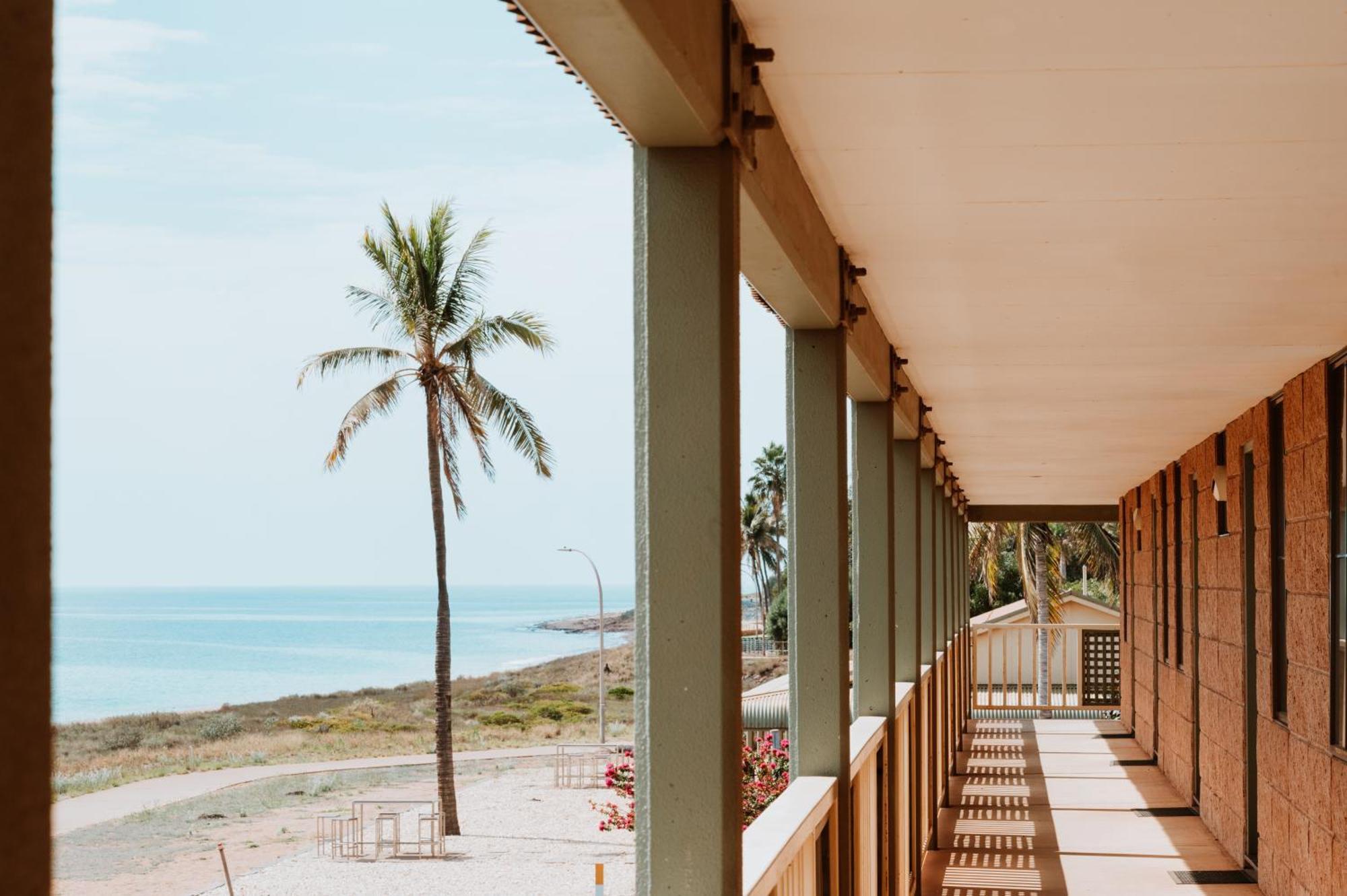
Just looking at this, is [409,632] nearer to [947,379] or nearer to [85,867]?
[85,867]

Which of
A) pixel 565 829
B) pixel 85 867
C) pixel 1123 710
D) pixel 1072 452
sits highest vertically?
pixel 1072 452

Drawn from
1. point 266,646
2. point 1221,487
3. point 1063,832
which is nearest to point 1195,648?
point 1063,832

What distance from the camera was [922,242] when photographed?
13.1 ft

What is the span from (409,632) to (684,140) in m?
97.7

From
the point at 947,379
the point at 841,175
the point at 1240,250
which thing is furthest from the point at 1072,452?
the point at 841,175

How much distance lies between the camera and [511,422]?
20.8 m

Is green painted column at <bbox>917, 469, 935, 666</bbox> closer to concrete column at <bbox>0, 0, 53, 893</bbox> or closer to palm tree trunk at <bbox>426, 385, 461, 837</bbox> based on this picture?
concrete column at <bbox>0, 0, 53, 893</bbox>

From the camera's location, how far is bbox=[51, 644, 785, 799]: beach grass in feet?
166

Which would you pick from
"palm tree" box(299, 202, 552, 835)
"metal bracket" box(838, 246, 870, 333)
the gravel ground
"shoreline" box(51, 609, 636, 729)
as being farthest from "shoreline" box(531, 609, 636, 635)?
"metal bracket" box(838, 246, 870, 333)

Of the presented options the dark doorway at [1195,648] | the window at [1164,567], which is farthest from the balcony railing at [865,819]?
the window at [1164,567]

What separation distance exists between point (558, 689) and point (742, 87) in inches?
2347

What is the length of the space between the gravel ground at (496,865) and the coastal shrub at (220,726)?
68.6 ft

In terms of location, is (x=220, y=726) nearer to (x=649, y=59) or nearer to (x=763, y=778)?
(x=763, y=778)

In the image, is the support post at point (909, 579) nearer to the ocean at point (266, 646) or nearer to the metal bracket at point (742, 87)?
the metal bracket at point (742, 87)
